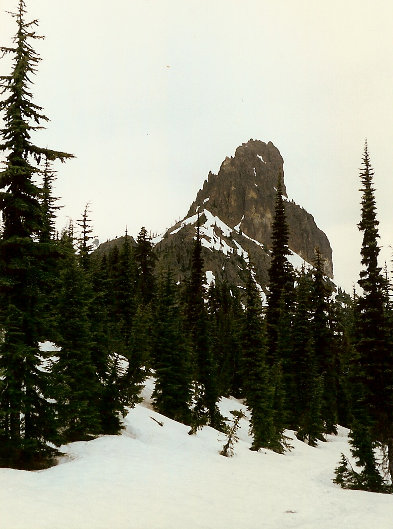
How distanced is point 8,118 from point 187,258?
158210mm

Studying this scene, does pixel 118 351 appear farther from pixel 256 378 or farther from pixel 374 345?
pixel 374 345

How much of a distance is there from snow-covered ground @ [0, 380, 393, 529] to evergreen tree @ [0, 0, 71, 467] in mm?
1497

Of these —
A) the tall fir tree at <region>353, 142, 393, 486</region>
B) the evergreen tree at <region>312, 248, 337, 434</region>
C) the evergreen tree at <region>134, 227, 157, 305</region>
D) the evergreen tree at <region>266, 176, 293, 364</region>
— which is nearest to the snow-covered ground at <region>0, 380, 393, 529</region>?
the tall fir tree at <region>353, 142, 393, 486</region>

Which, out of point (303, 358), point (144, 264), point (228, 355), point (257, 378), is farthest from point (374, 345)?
point (144, 264)

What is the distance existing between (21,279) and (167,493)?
8472 mm

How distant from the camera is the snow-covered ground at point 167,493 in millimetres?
10188

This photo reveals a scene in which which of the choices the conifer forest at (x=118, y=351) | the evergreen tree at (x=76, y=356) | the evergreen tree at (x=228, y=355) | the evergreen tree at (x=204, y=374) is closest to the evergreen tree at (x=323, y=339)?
the conifer forest at (x=118, y=351)

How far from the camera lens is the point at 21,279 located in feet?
47.9

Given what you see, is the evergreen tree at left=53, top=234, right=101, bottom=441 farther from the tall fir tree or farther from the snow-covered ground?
the tall fir tree

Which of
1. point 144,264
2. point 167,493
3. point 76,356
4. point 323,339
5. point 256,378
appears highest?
point 144,264

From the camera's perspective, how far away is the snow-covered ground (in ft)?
33.4

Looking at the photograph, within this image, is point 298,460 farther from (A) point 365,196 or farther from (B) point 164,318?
(A) point 365,196

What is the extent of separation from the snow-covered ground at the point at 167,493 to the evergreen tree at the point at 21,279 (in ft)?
4.91

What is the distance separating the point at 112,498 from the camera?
11.6 m
